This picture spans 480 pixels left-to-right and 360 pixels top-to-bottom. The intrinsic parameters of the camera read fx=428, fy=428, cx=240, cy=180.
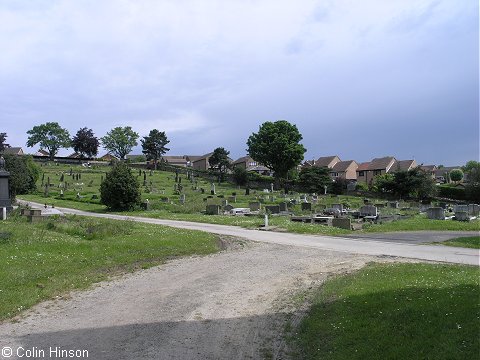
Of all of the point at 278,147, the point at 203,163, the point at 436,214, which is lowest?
the point at 436,214

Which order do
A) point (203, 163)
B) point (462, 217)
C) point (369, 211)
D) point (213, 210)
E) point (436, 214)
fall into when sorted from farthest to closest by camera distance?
point (203, 163), point (213, 210), point (369, 211), point (436, 214), point (462, 217)

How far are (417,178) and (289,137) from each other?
26749mm

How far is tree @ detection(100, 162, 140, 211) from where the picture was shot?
1312 inches

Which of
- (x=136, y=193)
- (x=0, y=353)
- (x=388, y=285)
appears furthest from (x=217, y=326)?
(x=136, y=193)

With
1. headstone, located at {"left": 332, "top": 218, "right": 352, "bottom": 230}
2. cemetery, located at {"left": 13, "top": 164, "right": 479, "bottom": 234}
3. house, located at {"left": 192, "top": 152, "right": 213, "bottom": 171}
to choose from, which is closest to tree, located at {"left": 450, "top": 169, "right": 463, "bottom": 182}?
cemetery, located at {"left": 13, "top": 164, "right": 479, "bottom": 234}

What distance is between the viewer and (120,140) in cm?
12294

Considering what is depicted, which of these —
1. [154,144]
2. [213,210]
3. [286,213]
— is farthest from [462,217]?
[154,144]

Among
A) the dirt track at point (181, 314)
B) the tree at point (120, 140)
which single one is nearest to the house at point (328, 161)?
the tree at point (120, 140)

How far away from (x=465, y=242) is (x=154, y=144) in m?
102

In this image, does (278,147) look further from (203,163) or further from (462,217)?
(462,217)

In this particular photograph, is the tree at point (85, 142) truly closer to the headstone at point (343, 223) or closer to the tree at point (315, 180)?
the tree at point (315, 180)

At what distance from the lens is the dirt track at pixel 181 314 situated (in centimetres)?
663

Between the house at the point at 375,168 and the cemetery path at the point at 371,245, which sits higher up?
the house at the point at 375,168

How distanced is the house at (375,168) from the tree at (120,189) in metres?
69.8
